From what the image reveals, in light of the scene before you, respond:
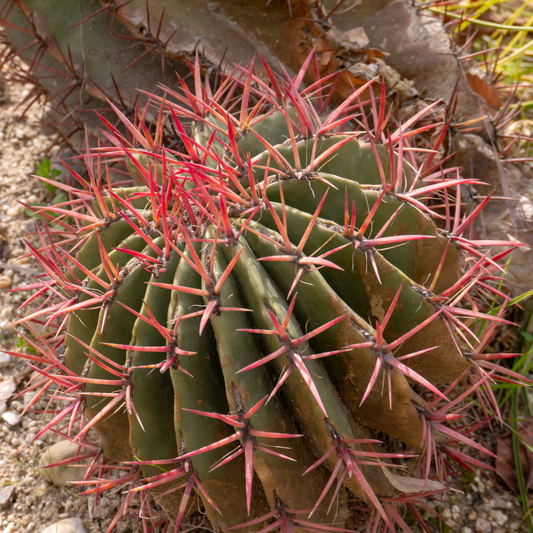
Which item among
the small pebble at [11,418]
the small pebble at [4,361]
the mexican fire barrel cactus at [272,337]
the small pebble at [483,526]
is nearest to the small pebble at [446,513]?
the small pebble at [483,526]

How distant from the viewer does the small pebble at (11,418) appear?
7.19 feet

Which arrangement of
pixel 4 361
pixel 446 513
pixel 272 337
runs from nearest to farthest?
pixel 272 337
pixel 446 513
pixel 4 361

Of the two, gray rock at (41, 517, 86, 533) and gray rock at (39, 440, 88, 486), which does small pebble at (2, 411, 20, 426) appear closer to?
gray rock at (39, 440, 88, 486)

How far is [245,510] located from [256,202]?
914 millimetres

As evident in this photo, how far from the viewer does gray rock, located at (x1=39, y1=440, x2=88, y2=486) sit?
201cm

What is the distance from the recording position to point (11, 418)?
86.6 inches

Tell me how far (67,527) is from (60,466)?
255 millimetres

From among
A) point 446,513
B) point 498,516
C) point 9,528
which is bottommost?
point 498,516

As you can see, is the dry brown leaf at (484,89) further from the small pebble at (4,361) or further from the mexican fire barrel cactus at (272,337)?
the small pebble at (4,361)

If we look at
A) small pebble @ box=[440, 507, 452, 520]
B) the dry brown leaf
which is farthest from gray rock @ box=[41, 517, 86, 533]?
the dry brown leaf

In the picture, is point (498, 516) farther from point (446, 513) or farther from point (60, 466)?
point (60, 466)

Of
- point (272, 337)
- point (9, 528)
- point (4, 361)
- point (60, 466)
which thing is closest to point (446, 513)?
point (272, 337)

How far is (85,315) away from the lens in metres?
1.63

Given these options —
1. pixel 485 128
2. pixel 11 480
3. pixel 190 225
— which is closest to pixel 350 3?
pixel 485 128
